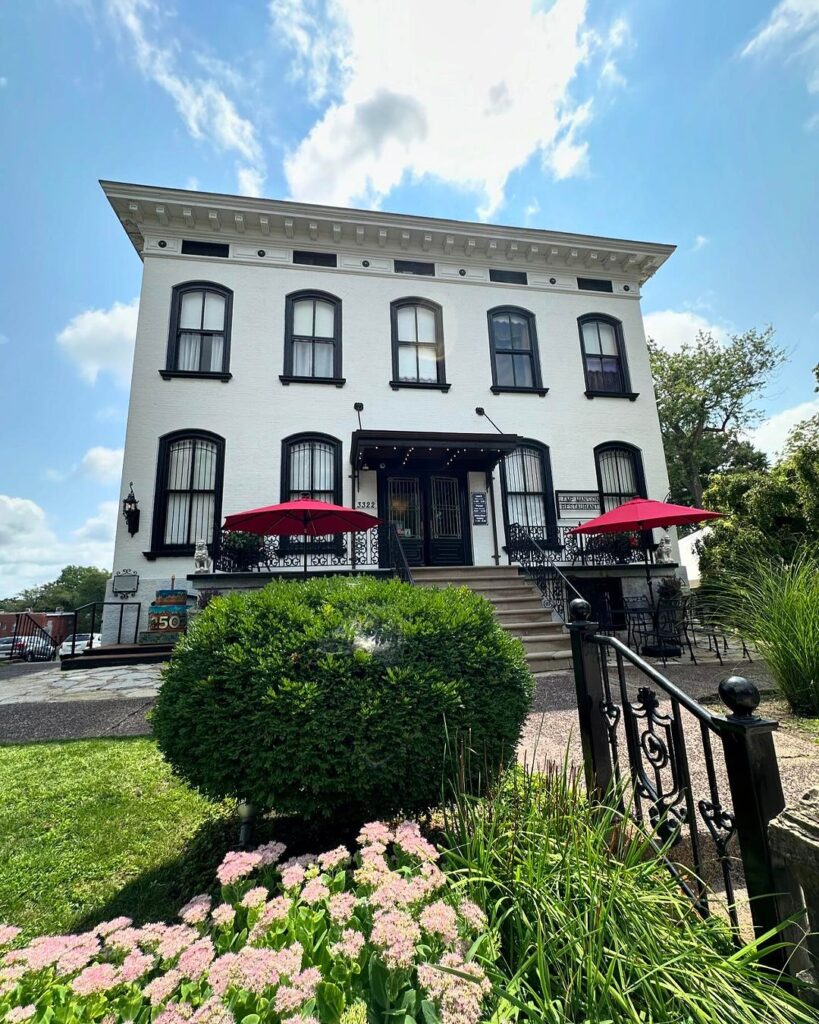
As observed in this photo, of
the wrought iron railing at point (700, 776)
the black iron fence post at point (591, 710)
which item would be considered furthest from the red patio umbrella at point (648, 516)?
the black iron fence post at point (591, 710)

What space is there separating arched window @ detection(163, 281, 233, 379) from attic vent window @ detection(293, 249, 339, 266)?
2.00 metres

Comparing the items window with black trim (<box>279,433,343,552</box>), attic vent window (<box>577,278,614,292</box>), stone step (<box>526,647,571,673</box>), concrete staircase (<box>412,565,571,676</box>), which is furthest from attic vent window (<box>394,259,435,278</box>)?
stone step (<box>526,647,571,673</box>)

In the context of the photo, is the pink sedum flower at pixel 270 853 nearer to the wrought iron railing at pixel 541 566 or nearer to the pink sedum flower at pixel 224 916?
the pink sedum flower at pixel 224 916

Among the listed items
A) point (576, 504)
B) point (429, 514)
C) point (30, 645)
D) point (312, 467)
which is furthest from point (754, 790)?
point (30, 645)

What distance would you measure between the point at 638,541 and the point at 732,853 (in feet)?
32.6

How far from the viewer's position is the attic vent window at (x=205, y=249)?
11.6 metres

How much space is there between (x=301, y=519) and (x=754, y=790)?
7.71 m

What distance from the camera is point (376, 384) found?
11.6 m

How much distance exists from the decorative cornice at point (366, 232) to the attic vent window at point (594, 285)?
0.90ft

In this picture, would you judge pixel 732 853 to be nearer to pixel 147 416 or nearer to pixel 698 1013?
pixel 698 1013

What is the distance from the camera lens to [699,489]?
2419cm

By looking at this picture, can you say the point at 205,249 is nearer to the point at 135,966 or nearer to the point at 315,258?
the point at 315,258

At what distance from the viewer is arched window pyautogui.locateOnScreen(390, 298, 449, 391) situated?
39.6 feet

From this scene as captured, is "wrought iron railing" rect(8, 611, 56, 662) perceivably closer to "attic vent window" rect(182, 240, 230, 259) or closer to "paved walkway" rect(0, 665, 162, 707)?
"paved walkway" rect(0, 665, 162, 707)
